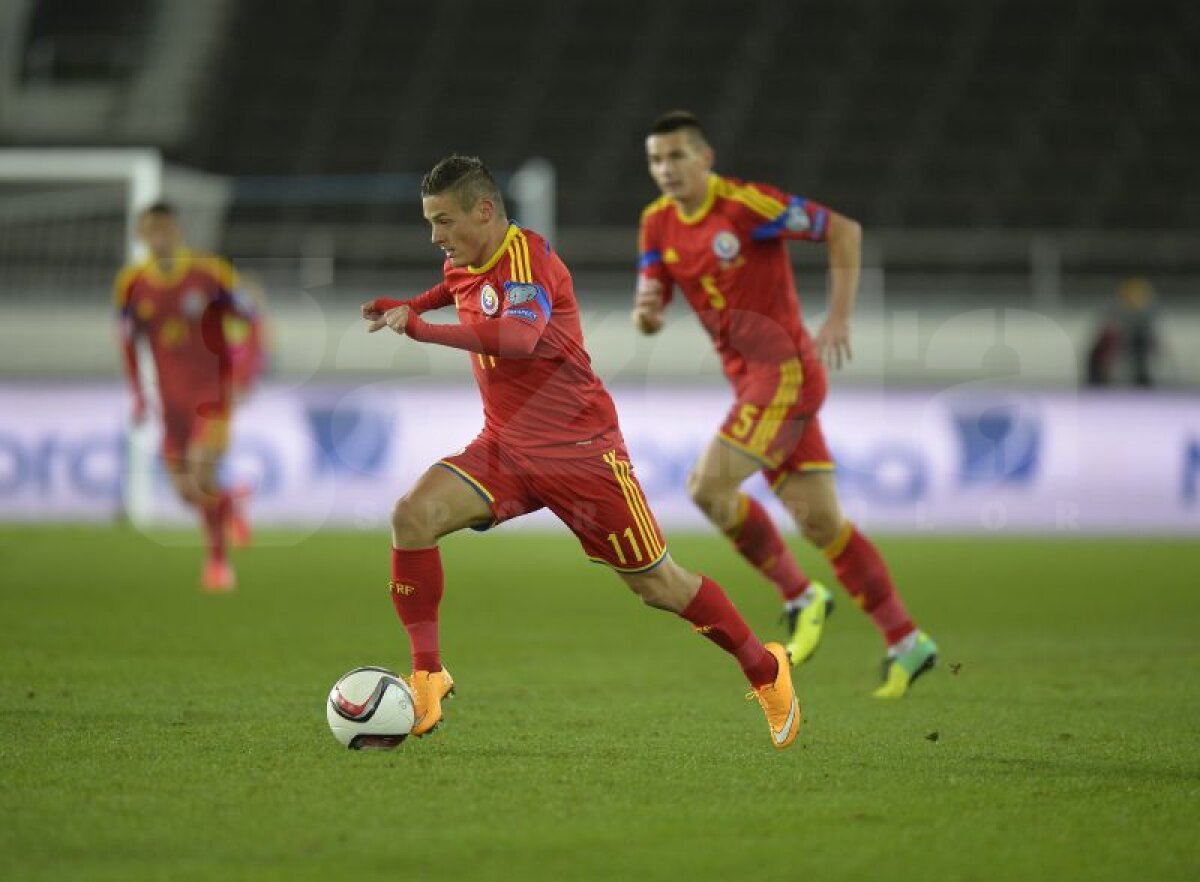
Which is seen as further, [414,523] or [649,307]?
[649,307]

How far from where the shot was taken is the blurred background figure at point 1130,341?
1811 centimetres

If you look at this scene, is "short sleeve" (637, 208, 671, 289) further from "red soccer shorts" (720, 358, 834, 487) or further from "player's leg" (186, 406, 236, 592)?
"player's leg" (186, 406, 236, 592)

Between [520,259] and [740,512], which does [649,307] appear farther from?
[520,259]

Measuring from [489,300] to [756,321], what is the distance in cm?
233

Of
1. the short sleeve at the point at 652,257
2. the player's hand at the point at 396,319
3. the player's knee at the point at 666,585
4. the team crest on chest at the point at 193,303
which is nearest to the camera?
the player's hand at the point at 396,319

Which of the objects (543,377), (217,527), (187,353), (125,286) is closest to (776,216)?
(543,377)

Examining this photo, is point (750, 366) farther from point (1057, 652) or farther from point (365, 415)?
point (365, 415)

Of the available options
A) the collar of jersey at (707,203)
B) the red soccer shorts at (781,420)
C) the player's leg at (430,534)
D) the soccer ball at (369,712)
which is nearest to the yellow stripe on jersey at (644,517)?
the player's leg at (430,534)

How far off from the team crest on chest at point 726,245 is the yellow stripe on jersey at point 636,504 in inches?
80.8

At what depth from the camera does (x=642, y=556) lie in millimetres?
6004

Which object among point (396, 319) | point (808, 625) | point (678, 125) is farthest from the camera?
point (808, 625)

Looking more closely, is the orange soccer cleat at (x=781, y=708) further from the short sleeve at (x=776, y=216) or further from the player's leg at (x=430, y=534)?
the short sleeve at (x=776, y=216)

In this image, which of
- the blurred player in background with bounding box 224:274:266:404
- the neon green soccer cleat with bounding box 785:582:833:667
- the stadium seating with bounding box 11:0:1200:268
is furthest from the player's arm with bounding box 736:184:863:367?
the stadium seating with bounding box 11:0:1200:268

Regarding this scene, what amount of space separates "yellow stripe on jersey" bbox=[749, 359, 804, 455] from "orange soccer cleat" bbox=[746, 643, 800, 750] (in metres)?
1.85
